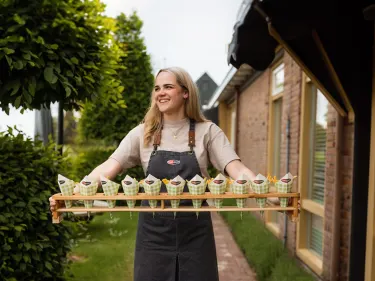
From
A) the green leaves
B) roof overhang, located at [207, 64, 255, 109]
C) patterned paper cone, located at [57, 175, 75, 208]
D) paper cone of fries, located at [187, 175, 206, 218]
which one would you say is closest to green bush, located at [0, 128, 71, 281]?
the green leaves

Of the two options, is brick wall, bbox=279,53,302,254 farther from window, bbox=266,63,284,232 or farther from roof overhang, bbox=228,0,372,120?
roof overhang, bbox=228,0,372,120

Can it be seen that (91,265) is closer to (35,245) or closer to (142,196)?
(35,245)

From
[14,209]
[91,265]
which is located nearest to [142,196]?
[14,209]

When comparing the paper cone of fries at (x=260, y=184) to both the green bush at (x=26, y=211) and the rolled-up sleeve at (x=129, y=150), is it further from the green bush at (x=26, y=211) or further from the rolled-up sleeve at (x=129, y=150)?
the green bush at (x=26, y=211)

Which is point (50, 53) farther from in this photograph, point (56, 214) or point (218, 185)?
point (218, 185)

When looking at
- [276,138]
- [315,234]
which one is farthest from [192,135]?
[276,138]

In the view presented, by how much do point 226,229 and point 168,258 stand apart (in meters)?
5.64

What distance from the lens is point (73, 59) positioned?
10.3ft

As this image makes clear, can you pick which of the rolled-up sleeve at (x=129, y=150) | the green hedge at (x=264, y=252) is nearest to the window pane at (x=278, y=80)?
the green hedge at (x=264, y=252)

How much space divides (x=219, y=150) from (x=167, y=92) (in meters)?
0.46

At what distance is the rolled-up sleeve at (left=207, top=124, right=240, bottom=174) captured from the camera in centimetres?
230

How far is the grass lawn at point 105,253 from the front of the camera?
188 inches

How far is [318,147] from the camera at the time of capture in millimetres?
4758

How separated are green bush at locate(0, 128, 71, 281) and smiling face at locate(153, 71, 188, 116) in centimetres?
168
